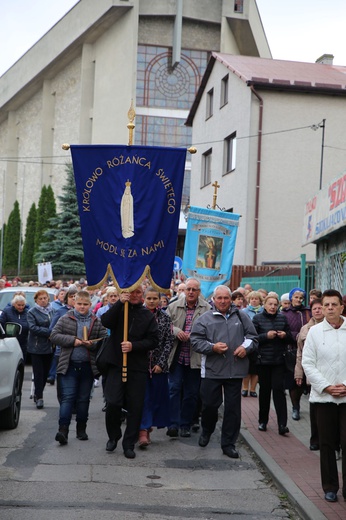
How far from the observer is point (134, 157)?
32.4ft

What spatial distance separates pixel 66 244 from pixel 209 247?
111 ft

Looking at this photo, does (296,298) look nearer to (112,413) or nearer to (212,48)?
(112,413)

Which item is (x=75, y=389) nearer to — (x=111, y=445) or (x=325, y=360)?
(x=111, y=445)

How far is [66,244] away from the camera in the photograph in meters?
48.7

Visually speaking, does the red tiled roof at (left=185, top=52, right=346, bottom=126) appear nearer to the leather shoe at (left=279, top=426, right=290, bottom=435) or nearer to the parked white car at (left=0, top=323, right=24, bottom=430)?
the parked white car at (left=0, top=323, right=24, bottom=430)

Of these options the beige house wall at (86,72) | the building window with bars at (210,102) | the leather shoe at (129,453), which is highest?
the beige house wall at (86,72)

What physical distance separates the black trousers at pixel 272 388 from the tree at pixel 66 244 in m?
37.9

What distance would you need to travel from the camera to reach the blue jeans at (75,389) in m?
9.73

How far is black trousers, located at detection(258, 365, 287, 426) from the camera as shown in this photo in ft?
35.0

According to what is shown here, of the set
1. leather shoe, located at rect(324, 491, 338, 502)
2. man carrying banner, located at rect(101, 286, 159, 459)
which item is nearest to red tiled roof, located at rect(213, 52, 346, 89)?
man carrying banner, located at rect(101, 286, 159, 459)

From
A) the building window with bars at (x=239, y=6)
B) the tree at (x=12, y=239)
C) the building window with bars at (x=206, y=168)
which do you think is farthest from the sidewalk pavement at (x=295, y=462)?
the tree at (x=12, y=239)

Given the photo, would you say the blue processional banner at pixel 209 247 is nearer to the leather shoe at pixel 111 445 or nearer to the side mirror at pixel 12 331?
the side mirror at pixel 12 331

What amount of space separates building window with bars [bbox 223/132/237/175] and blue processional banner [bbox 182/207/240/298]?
16927 millimetres

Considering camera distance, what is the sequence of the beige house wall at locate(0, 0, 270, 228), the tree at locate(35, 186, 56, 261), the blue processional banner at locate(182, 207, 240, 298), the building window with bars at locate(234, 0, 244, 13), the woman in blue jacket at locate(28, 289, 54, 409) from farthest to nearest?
the tree at locate(35, 186, 56, 261) → the building window with bars at locate(234, 0, 244, 13) → the beige house wall at locate(0, 0, 270, 228) → the blue processional banner at locate(182, 207, 240, 298) → the woman in blue jacket at locate(28, 289, 54, 409)
